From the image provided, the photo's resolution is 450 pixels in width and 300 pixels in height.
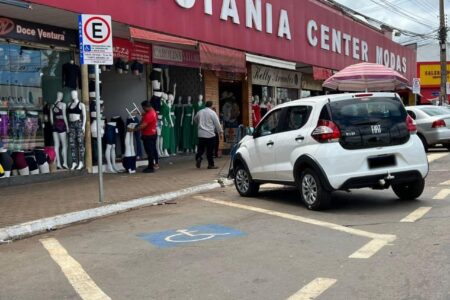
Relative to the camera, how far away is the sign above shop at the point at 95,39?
9234 millimetres

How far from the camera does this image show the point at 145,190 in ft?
36.8

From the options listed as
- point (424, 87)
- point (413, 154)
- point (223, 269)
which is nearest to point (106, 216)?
point (223, 269)

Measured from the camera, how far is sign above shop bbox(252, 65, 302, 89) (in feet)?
67.6

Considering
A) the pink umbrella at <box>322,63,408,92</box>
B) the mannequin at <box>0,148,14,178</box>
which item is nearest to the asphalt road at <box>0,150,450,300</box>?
the mannequin at <box>0,148,14,178</box>

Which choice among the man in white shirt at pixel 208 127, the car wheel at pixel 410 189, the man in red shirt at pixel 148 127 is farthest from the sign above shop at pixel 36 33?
the car wheel at pixel 410 189

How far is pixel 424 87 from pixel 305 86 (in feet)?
120

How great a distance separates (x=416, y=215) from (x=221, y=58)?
9307 mm

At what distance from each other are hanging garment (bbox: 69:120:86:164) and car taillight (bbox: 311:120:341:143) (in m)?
6.89

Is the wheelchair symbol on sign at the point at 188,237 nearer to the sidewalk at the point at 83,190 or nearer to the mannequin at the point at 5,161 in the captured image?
the sidewalk at the point at 83,190

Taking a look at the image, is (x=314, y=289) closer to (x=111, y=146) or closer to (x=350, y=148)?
(x=350, y=148)

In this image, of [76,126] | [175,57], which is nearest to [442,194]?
[76,126]

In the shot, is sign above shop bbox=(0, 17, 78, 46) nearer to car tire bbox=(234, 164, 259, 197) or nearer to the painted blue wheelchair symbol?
car tire bbox=(234, 164, 259, 197)

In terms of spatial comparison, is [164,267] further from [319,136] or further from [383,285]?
[319,136]

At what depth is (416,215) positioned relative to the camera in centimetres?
783
